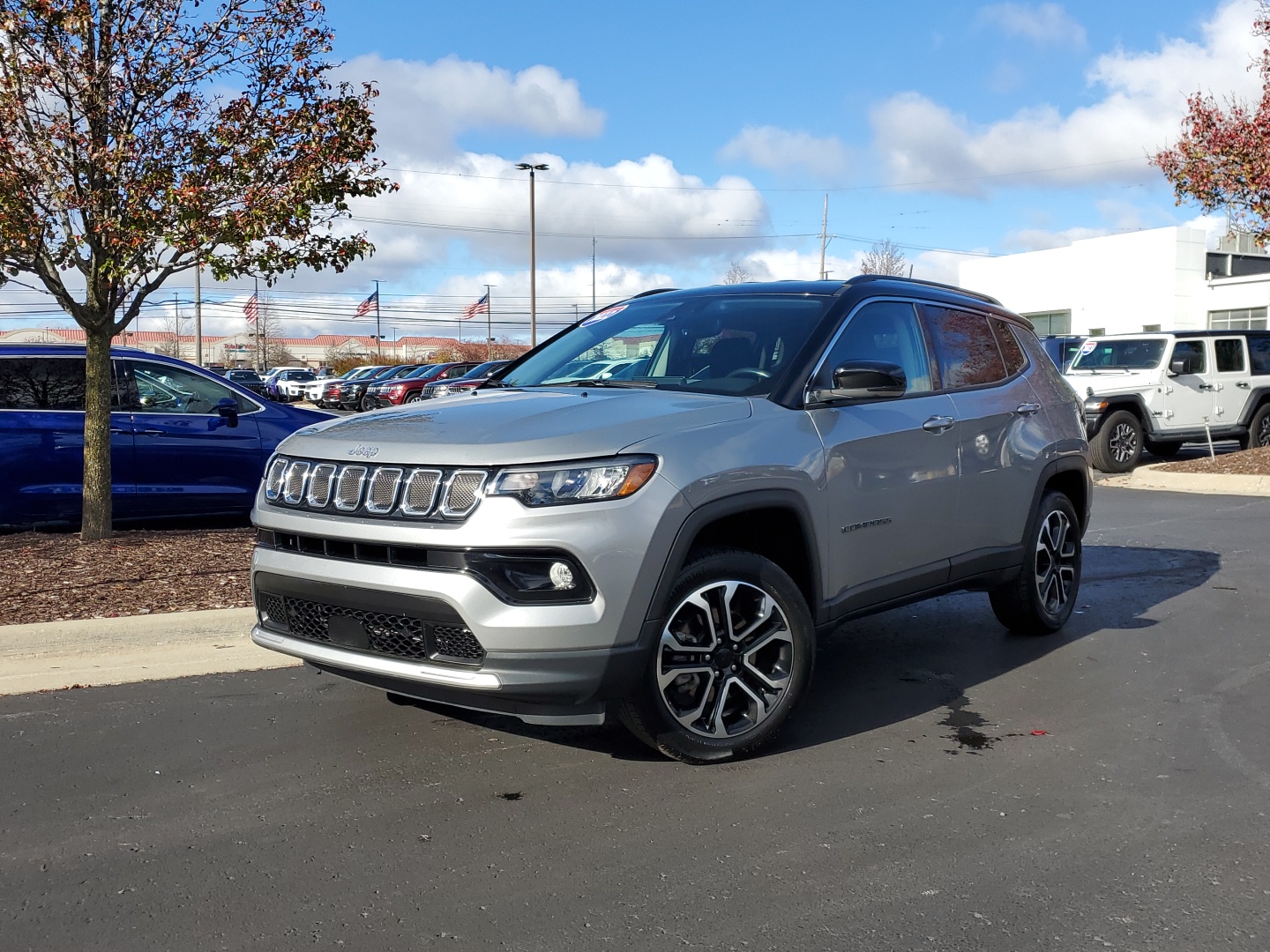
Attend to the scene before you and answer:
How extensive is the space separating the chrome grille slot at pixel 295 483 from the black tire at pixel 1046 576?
3665 millimetres

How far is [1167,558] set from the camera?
29.6 feet

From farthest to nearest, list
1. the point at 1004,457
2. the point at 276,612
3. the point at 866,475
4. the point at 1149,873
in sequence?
1. the point at 1004,457
2. the point at 866,475
3. the point at 276,612
4. the point at 1149,873

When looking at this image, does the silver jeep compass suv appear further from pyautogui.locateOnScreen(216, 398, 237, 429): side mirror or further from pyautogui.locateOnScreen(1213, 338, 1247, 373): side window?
pyautogui.locateOnScreen(1213, 338, 1247, 373): side window

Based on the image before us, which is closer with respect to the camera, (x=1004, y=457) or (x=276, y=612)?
(x=276, y=612)

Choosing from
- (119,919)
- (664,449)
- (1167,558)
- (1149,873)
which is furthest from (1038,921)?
(1167,558)

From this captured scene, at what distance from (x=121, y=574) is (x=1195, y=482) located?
12.2 meters

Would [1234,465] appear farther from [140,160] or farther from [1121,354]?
[140,160]

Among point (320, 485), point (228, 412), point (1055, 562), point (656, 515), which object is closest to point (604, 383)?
point (656, 515)

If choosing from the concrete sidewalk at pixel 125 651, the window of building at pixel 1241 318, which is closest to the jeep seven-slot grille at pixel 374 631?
the concrete sidewalk at pixel 125 651

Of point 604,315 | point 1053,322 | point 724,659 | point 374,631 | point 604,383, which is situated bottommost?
point 724,659

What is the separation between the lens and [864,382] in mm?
4660

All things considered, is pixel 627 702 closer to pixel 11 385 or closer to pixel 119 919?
pixel 119 919

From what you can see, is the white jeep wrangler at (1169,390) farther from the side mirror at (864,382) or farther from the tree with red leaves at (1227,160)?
the side mirror at (864,382)

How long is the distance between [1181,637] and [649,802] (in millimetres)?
3819
